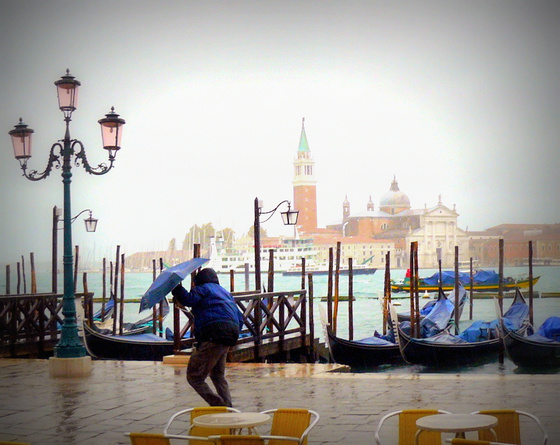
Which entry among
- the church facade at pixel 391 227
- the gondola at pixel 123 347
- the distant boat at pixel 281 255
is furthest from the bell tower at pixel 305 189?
the gondola at pixel 123 347

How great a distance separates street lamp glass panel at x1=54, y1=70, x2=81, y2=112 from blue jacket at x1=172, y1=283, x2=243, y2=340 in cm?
321

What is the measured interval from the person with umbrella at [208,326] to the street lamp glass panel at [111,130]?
3.12m

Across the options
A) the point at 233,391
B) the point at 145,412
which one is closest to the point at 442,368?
the point at 233,391

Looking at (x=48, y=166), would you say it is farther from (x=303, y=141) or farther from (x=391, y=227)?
(x=303, y=141)

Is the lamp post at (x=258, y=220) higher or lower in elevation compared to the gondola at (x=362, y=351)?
higher

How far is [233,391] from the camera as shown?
5.82 metres

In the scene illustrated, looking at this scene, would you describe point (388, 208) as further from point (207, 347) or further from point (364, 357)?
point (207, 347)

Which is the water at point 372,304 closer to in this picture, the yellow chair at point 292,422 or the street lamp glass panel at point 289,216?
the street lamp glass panel at point 289,216

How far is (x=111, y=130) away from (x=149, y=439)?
4.78 m

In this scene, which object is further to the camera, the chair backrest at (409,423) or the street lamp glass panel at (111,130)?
the street lamp glass panel at (111,130)

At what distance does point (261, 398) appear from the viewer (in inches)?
216

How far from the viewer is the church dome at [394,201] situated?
7606 centimetres

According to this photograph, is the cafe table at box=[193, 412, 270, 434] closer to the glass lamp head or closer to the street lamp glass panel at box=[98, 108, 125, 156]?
the street lamp glass panel at box=[98, 108, 125, 156]

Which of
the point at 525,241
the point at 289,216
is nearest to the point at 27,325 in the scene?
the point at 289,216
